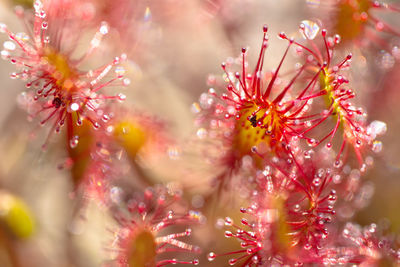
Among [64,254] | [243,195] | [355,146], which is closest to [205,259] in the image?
[243,195]

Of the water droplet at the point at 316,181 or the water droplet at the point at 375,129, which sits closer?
the water droplet at the point at 316,181

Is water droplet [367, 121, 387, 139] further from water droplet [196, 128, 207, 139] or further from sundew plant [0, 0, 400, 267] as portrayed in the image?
water droplet [196, 128, 207, 139]

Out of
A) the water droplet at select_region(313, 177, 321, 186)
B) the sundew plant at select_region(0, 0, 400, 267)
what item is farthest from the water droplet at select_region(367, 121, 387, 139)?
the water droplet at select_region(313, 177, 321, 186)

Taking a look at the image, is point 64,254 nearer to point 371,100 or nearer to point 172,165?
point 172,165

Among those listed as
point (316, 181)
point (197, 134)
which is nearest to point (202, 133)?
point (197, 134)

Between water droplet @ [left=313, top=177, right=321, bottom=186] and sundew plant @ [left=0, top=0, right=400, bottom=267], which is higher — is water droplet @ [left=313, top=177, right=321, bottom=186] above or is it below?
below

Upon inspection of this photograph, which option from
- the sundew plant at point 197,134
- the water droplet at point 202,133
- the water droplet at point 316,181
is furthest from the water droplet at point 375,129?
the water droplet at point 202,133

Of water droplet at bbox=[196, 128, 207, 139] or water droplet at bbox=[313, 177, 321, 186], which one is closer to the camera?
water droplet at bbox=[313, 177, 321, 186]

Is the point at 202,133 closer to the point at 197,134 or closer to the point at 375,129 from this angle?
the point at 197,134

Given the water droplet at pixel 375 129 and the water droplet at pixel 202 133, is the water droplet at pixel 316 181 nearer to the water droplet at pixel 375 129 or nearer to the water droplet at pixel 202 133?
the water droplet at pixel 375 129
